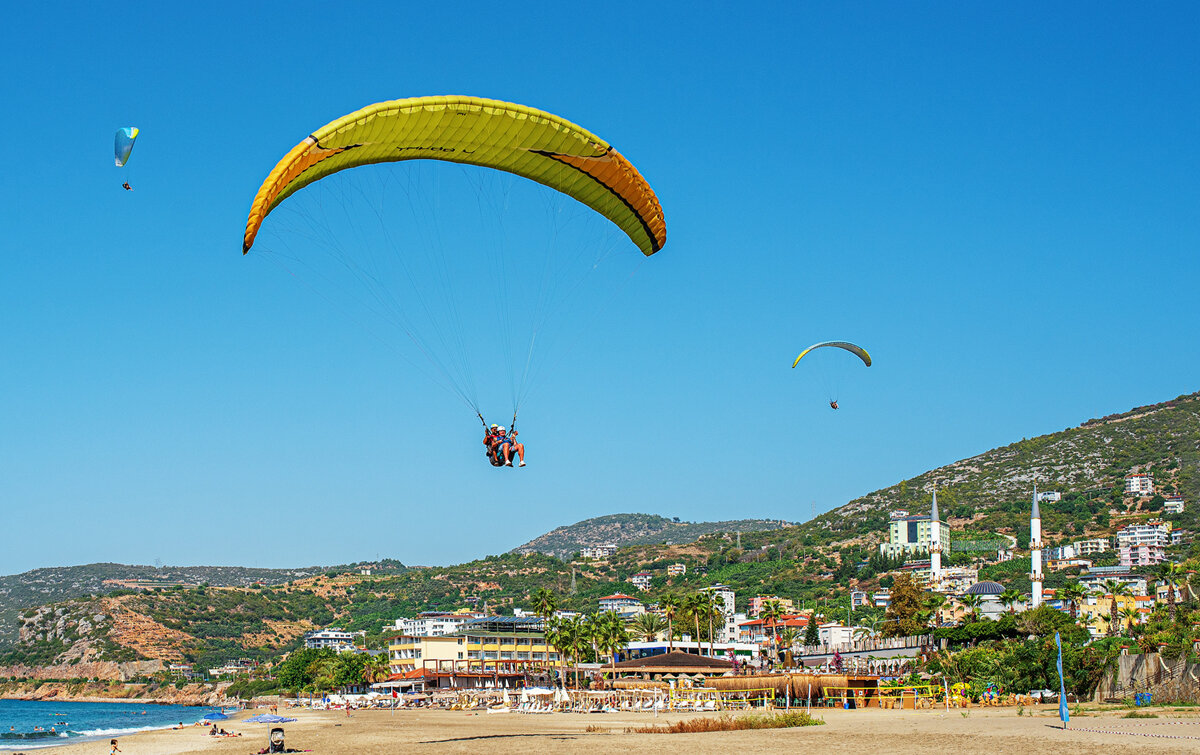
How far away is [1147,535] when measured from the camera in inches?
4648

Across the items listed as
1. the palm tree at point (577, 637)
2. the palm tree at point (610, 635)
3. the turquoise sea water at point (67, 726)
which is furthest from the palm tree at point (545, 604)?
the turquoise sea water at point (67, 726)

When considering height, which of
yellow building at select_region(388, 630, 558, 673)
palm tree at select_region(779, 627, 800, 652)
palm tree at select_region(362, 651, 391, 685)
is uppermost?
palm tree at select_region(779, 627, 800, 652)

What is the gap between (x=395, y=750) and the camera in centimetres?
2519

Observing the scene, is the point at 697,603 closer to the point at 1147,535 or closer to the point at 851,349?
the point at 851,349

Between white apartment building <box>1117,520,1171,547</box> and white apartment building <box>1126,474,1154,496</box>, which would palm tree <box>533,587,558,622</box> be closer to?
white apartment building <box>1117,520,1171,547</box>

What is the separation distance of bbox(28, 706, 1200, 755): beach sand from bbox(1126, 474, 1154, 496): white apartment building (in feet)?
383

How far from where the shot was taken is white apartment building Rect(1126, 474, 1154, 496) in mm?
135375

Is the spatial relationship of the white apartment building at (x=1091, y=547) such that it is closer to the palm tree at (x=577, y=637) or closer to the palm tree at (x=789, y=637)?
the palm tree at (x=789, y=637)

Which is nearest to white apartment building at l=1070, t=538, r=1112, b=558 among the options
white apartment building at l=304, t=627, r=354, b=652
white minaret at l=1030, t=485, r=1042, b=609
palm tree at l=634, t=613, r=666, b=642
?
white minaret at l=1030, t=485, r=1042, b=609

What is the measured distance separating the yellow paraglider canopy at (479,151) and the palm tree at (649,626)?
59.8 meters

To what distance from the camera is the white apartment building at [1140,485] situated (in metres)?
135

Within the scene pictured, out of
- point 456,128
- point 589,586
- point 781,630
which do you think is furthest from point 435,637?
point 589,586

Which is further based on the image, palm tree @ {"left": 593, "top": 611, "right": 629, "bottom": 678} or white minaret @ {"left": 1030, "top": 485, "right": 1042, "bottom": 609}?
white minaret @ {"left": 1030, "top": 485, "right": 1042, "bottom": 609}

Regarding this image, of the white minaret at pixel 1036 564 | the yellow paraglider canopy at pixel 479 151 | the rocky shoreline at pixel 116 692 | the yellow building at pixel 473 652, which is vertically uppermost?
the yellow paraglider canopy at pixel 479 151
